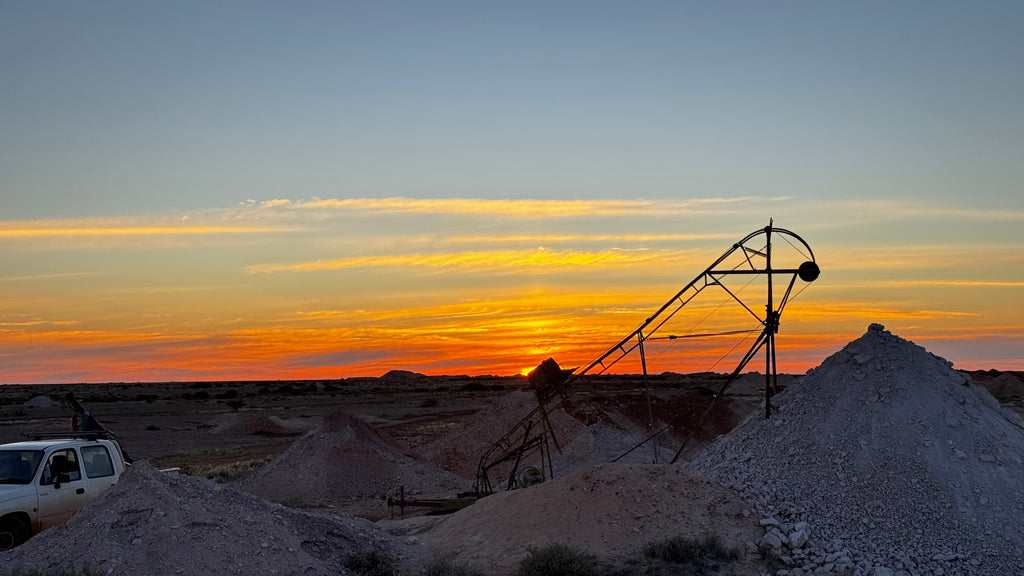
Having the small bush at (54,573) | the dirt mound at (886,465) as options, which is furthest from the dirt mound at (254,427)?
the small bush at (54,573)

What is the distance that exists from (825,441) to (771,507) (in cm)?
189

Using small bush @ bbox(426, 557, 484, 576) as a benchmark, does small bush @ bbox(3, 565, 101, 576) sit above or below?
above

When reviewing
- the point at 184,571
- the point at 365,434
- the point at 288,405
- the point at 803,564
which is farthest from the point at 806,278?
the point at 288,405

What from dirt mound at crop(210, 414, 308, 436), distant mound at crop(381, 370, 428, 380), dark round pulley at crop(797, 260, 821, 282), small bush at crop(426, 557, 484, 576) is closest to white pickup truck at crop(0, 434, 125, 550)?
small bush at crop(426, 557, 484, 576)

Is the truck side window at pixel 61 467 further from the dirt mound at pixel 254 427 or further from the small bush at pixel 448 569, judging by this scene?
the dirt mound at pixel 254 427

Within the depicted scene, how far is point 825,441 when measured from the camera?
16.9 meters

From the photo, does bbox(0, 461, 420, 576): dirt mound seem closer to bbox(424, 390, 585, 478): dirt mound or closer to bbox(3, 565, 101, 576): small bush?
bbox(3, 565, 101, 576): small bush

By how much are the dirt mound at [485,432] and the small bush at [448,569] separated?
20374 mm

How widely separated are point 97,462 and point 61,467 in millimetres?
757

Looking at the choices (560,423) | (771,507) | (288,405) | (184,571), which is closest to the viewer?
(184,571)

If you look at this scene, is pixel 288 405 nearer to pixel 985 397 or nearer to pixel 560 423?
pixel 560 423

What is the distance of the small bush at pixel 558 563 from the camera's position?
46.0 feet

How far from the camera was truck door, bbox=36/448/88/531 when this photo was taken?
50.3 feet

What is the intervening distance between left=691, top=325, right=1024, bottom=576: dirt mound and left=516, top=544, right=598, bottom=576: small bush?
10.7ft
